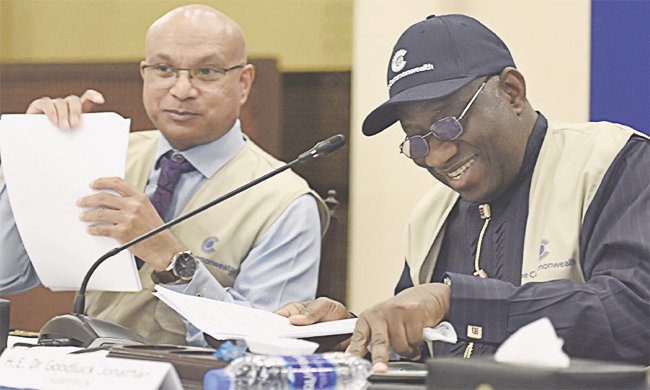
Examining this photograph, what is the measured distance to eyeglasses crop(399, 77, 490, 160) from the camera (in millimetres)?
1436

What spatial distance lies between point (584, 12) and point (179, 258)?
1.33 metres

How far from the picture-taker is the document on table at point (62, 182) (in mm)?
1764

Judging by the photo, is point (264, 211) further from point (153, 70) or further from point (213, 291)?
point (153, 70)

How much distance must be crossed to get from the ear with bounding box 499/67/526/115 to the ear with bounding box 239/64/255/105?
1003 mm

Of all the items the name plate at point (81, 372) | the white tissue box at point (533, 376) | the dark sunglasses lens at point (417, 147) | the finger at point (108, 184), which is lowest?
the name plate at point (81, 372)

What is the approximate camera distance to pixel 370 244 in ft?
7.63

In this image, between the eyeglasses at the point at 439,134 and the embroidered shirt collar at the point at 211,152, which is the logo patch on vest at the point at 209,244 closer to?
the embroidered shirt collar at the point at 211,152

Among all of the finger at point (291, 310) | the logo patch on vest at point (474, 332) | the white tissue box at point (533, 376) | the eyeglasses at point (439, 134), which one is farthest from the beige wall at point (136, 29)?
the white tissue box at point (533, 376)

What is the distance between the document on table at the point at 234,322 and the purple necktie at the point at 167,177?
35.9 inches

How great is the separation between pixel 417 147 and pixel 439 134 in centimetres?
5

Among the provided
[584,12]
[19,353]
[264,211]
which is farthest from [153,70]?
[19,353]

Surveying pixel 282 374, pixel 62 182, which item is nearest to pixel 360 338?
pixel 282 374

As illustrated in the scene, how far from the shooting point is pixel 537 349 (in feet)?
2.23

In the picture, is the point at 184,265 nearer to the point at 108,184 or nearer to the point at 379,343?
the point at 108,184
